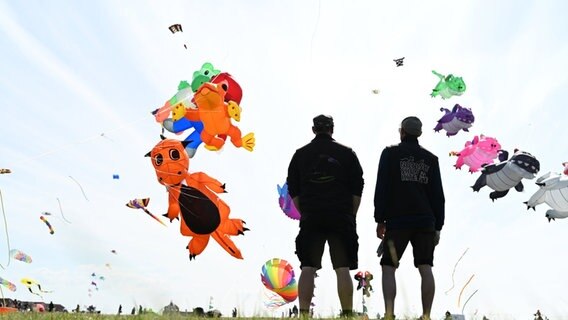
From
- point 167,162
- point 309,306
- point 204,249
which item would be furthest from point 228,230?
point 309,306

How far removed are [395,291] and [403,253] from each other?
1.20 feet

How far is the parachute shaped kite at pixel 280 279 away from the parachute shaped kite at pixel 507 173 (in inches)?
173

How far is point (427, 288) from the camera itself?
523 centimetres

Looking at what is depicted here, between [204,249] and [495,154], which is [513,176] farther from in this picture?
[204,249]

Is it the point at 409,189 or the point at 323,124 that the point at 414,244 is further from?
the point at 323,124

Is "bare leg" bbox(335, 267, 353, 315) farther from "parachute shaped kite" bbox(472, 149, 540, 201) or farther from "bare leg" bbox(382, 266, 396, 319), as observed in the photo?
"parachute shaped kite" bbox(472, 149, 540, 201)

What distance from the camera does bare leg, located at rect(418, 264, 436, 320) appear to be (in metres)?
5.21

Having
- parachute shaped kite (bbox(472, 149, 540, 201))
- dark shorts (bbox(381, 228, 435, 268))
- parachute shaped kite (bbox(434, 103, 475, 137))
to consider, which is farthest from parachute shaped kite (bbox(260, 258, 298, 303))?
dark shorts (bbox(381, 228, 435, 268))

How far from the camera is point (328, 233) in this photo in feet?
17.9

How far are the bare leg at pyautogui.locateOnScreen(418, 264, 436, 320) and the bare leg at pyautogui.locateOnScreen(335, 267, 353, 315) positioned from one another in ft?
2.17

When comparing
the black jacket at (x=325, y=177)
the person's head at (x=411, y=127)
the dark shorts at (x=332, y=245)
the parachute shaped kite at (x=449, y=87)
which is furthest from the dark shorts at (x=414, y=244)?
the parachute shaped kite at (x=449, y=87)

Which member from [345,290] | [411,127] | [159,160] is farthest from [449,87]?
[345,290]

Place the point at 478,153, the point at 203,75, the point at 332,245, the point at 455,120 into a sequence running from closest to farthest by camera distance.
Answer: the point at 332,245 → the point at 203,75 → the point at 478,153 → the point at 455,120

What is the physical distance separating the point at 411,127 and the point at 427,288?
156cm
